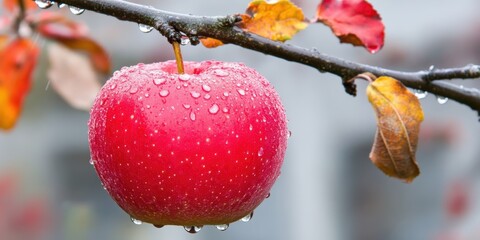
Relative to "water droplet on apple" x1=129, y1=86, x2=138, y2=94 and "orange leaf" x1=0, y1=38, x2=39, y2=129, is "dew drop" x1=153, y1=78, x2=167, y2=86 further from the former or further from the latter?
"orange leaf" x1=0, y1=38, x2=39, y2=129

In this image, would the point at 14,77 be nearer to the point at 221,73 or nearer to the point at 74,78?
the point at 74,78

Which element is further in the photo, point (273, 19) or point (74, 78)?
point (74, 78)

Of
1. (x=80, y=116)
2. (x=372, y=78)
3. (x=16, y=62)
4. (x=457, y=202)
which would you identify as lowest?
(x=80, y=116)

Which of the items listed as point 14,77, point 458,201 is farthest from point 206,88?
point 458,201

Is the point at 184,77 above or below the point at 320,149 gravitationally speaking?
above

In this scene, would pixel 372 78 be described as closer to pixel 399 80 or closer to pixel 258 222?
pixel 399 80

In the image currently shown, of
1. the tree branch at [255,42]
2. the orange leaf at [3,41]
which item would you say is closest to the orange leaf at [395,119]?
the tree branch at [255,42]

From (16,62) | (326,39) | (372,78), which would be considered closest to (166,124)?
(372,78)

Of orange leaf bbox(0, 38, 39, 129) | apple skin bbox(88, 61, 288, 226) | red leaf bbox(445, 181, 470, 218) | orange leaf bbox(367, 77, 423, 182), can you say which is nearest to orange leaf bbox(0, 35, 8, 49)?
orange leaf bbox(0, 38, 39, 129)
